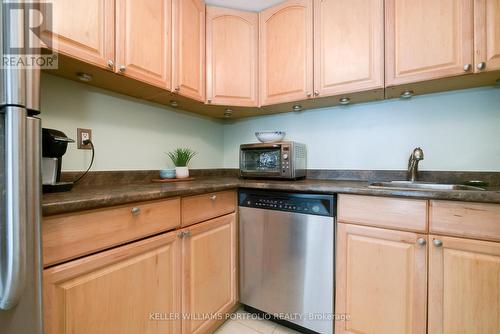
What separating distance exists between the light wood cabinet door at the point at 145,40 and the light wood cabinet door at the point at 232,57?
0.36 metres

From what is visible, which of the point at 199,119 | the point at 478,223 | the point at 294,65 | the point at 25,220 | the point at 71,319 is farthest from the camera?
the point at 199,119

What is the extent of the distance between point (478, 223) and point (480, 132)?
29.7 inches

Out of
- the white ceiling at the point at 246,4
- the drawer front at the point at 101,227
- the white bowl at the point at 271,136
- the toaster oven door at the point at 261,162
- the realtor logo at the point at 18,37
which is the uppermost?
the white ceiling at the point at 246,4

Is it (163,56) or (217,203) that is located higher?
(163,56)

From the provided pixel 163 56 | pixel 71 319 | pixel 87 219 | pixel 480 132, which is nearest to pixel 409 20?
pixel 480 132

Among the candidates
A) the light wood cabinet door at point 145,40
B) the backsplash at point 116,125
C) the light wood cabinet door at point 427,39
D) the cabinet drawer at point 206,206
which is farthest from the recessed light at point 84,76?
the light wood cabinet door at point 427,39

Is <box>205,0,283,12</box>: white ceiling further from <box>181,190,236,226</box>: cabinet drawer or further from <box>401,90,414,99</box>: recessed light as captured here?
<box>181,190,236,226</box>: cabinet drawer

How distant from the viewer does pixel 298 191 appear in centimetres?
129

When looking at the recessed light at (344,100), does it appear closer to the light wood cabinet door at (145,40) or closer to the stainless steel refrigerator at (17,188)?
the light wood cabinet door at (145,40)

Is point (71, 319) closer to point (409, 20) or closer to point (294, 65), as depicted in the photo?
point (294, 65)

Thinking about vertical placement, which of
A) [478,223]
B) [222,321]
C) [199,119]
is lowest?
[222,321]

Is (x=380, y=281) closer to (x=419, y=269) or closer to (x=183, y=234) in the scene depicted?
(x=419, y=269)

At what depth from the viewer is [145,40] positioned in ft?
4.01

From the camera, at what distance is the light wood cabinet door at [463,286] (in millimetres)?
924
